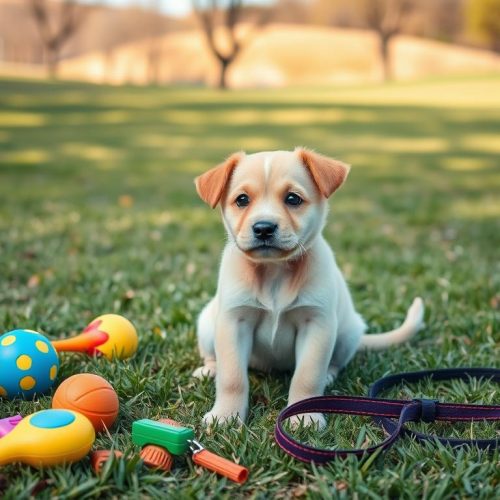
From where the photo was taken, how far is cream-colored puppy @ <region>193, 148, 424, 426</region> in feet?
10.2

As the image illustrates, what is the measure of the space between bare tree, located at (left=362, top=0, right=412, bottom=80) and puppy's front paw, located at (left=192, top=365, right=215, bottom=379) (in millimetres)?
46263

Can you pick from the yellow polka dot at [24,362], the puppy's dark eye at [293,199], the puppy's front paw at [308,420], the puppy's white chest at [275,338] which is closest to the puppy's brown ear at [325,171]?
the puppy's dark eye at [293,199]

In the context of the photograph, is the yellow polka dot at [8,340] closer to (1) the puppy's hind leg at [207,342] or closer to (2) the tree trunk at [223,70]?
(1) the puppy's hind leg at [207,342]

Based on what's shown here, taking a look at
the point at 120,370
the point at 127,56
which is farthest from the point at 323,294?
the point at 127,56

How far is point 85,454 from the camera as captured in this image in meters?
2.59

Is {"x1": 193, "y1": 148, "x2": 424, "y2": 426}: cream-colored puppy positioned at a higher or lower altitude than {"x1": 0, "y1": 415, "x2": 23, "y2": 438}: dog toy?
higher

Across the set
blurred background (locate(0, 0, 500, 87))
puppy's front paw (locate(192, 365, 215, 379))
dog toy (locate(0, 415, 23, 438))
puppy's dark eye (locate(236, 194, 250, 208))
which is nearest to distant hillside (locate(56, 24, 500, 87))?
blurred background (locate(0, 0, 500, 87))

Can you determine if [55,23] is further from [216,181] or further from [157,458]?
[157,458]

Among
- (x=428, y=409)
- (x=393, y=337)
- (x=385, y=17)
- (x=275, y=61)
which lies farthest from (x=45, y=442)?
(x=385, y=17)

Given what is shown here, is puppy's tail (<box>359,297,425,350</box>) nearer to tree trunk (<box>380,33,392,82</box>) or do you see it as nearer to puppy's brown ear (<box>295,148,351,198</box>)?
puppy's brown ear (<box>295,148,351,198</box>)

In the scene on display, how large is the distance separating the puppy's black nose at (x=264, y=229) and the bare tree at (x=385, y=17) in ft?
153

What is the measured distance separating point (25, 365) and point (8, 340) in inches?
7.1

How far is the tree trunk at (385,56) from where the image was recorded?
4563 centimetres

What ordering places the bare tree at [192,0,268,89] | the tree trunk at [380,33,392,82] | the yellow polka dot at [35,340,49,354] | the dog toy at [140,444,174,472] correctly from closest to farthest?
the dog toy at [140,444,174,472], the yellow polka dot at [35,340,49,354], the bare tree at [192,0,268,89], the tree trunk at [380,33,392,82]
